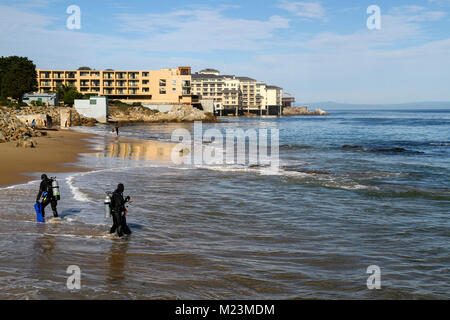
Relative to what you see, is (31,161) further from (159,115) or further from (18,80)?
(159,115)

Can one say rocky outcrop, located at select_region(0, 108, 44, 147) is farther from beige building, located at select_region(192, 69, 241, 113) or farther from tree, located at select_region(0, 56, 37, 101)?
beige building, located at select_region(192, 69, 241, 113)

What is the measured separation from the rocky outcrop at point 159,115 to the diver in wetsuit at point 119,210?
107 meters

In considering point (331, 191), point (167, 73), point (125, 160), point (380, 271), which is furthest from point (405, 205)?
point (167, 73)

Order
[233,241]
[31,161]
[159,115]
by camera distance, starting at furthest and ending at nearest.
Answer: [159,115] < [31,161] < [233,241]

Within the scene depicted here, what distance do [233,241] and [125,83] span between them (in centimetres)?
13721

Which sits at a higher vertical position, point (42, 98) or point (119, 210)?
point (42, 98)

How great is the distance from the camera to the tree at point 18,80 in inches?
3844

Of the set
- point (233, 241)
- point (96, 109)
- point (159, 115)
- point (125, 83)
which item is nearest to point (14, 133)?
point (233, 241)

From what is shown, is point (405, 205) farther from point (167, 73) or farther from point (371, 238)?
point (167, 73)

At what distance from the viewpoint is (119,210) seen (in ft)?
37.7

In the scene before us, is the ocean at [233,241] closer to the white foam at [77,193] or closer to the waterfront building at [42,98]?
the white foam at [77,193]

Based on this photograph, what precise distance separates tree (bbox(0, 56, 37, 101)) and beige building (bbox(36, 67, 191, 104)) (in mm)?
36158

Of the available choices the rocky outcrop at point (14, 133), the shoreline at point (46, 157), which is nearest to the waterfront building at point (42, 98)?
the rocky outcrop at point (14, 133)
